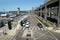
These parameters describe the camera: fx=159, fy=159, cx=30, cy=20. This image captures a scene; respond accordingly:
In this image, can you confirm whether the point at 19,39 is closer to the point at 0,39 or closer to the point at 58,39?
the point at 0,39

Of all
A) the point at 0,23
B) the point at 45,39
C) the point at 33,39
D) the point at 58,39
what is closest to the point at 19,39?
Result: the point at 33,39

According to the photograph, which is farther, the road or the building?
the building

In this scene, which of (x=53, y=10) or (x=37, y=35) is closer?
(x=37, y=35)

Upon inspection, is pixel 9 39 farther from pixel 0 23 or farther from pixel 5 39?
pixel 0 23

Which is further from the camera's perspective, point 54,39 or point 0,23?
point 0,23

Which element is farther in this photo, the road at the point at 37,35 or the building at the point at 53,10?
the building at the point at 53,10

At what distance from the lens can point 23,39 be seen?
3716cm

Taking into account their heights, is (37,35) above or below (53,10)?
below

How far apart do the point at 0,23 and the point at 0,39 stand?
33705mm

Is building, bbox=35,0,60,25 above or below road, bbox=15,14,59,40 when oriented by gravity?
above

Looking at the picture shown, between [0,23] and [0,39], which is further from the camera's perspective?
[0,23]

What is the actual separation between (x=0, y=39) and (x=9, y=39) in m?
2.32

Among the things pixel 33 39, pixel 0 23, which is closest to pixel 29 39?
pixel 33 39

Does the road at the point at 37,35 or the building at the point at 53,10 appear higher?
the building at the point at 53,10
